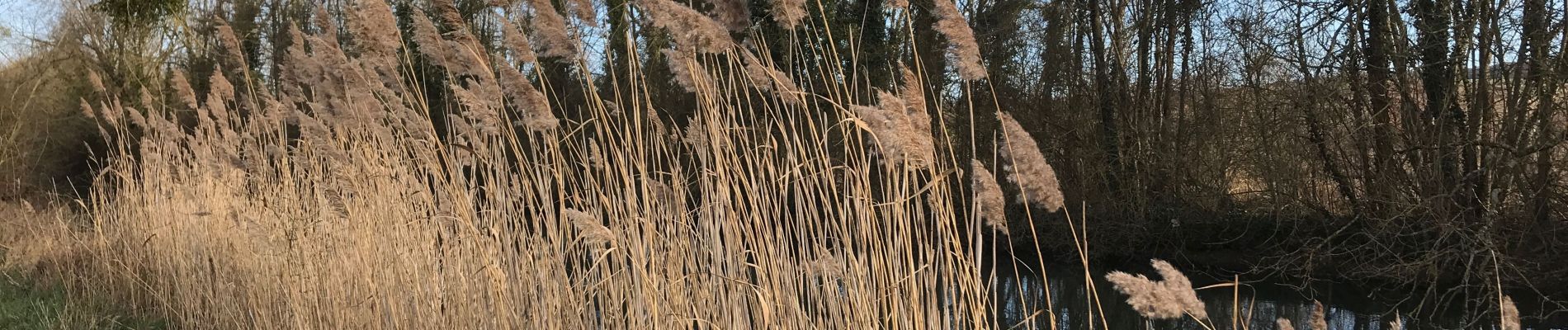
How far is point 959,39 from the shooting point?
5.35 feet

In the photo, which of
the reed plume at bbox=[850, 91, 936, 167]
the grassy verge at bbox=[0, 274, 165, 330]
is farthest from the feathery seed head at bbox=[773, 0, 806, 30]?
the grassy verge at bbox=[0, 274, 165, 330]

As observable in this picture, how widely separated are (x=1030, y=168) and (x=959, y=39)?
23 centimetres

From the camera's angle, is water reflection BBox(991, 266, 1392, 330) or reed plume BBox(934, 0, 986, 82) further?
water reflection BBox(991, 266, 1392, 330)

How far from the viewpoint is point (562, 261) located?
2305mm

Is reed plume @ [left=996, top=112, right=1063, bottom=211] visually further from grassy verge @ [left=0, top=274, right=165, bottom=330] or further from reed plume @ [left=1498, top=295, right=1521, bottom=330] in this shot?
grassy verge @ [left=0, top=274, right=165, bottom=330]

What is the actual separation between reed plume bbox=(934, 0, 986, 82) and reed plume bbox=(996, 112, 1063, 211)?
12 centimetres

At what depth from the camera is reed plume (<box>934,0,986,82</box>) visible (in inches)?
63.0

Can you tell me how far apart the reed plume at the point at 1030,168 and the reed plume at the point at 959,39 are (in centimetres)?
12

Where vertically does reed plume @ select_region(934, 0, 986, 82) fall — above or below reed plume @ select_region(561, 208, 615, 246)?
above

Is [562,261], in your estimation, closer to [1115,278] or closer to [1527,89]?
[1115,278]

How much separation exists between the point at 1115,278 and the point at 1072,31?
860cm

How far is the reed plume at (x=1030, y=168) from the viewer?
4.98 feet

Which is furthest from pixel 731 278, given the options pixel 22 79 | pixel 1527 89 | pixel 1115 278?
pixel 22 79

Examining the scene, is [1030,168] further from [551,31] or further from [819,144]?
[551,31]
